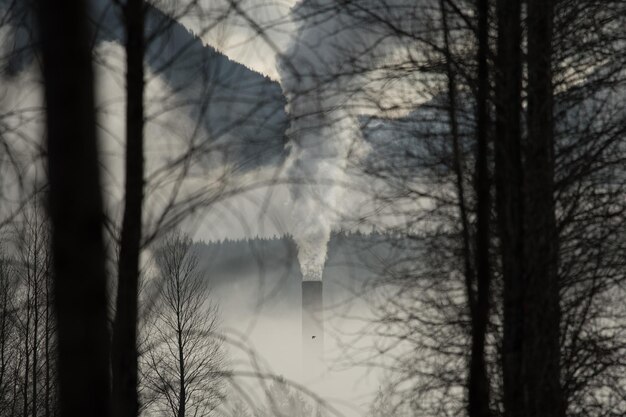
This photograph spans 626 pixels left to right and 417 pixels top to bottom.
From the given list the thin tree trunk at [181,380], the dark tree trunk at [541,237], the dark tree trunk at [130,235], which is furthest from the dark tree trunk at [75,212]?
the thin tree trunk at [181,380]

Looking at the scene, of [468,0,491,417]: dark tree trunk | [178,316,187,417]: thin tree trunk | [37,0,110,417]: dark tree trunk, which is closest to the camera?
[37,0,110,417]: dark tree trunk

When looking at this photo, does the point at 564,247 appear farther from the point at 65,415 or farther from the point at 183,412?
the point at 183,412

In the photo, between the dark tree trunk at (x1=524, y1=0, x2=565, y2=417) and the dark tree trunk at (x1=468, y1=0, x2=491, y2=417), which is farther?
the dark tree trunk at (x1=524, y1=0, x2=565, y2=417)

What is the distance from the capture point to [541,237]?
7066 mm

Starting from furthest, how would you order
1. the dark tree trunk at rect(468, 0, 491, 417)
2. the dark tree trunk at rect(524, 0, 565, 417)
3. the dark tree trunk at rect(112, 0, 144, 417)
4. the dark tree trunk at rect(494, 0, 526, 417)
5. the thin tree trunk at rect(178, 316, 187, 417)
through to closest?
the thin tree trunk at rect(178, 316, 187, 417) → the dark tree trunk at rect(524, 0, 565, 417) → the dark tree trunk at rect(494, 0, 526, 417) → the dark tree trunk at rect(468, 0, 491, 417) → the dark tree trunk at rect(112, 0, 144, 417)

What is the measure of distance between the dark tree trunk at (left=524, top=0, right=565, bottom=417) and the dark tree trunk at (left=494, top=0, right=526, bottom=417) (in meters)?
0.19

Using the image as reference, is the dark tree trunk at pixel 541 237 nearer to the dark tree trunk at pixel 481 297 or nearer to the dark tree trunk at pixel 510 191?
the dark tree trunk at pixel 510 191

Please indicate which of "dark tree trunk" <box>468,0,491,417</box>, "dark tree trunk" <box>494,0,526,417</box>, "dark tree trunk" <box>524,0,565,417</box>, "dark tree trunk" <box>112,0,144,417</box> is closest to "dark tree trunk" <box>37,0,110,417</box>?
"dark tree trunk" <box>112,0,144,417</box>

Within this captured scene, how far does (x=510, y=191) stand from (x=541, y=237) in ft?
3.30

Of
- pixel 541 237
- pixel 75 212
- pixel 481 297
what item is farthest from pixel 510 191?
pixel 75 212

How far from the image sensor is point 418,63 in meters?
6.88

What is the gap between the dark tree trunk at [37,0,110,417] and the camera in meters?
3.36

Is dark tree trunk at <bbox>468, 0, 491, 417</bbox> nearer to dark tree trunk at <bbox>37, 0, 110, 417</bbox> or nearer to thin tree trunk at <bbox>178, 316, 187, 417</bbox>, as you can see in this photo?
dark tree trunk at <bbox>37, 0, 110, 417</bbox>

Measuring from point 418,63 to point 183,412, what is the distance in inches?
542
